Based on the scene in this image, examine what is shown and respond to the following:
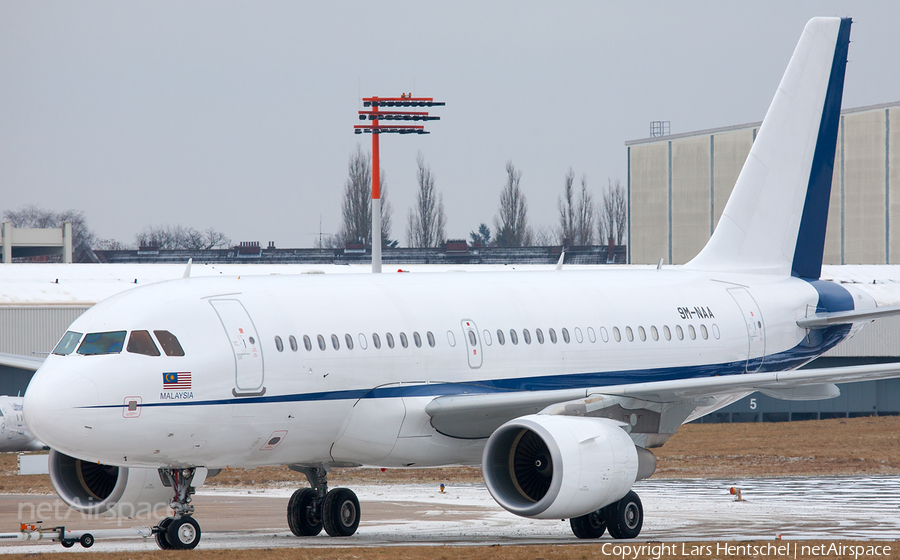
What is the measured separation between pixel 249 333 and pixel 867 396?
32.9 m

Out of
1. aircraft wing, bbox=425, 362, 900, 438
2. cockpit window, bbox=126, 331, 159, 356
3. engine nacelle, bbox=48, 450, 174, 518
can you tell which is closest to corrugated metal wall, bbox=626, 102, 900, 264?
aircraft wing, bbox=425, 362, 900, 438

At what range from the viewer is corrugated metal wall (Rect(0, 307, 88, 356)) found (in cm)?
3856

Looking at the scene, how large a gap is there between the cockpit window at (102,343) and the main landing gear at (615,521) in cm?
755

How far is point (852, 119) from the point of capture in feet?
208

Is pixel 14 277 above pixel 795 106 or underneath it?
underneath

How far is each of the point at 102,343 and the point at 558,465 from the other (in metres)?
6.49

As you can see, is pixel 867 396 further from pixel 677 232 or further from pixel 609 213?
pixel 609 213

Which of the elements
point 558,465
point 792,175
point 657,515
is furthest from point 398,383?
point 792,175

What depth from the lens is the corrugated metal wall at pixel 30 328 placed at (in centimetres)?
3856

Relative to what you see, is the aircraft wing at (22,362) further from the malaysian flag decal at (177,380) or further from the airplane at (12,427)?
the airplane at (12,427)

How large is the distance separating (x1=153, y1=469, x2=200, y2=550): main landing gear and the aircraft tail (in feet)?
40.6

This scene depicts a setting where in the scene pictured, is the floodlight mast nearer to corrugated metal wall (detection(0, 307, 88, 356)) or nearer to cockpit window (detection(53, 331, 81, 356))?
corrugated metal wall (detection(0, 307, 88, 356))

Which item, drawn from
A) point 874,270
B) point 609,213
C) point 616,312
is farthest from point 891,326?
point 609,213

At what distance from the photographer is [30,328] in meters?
38.8
